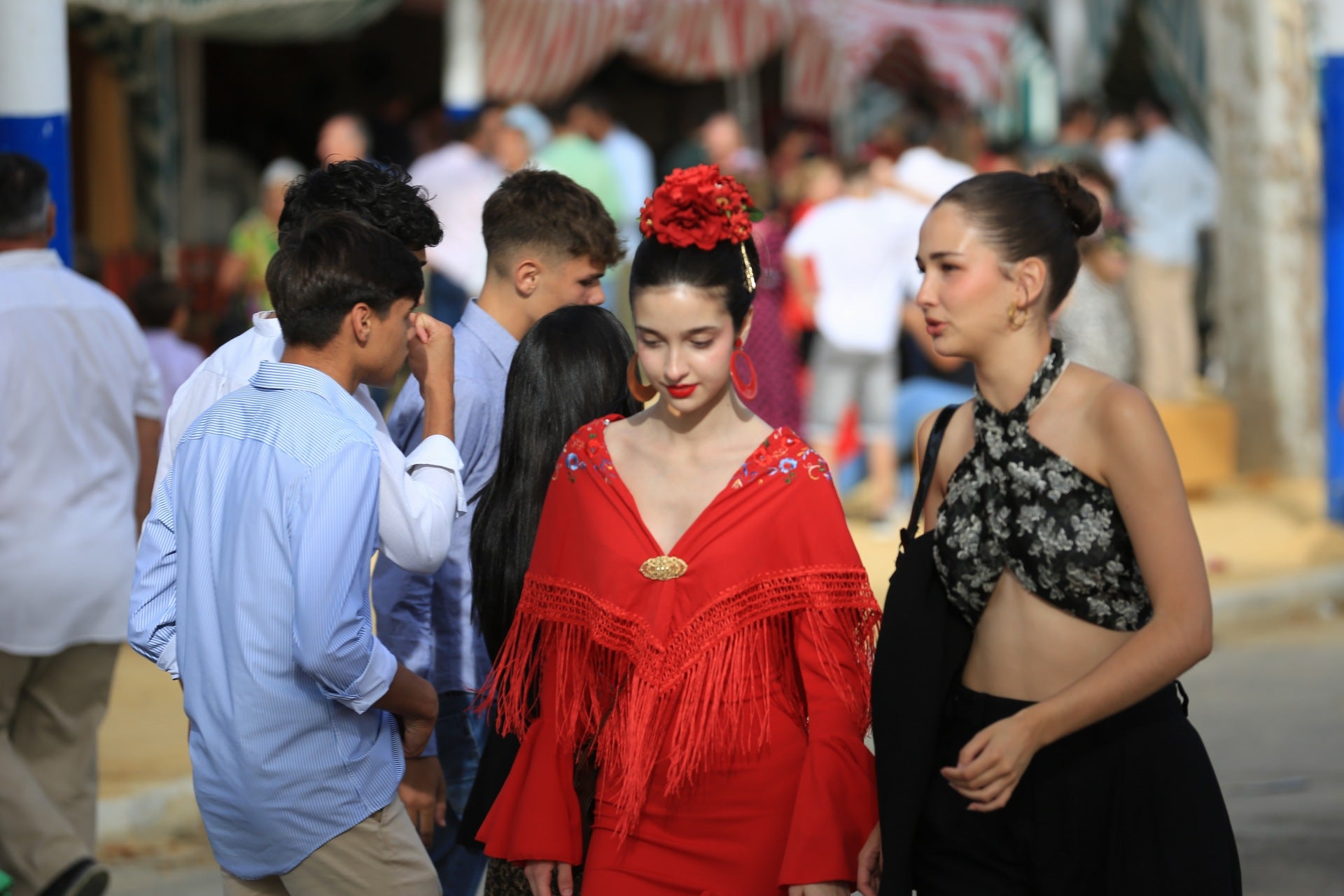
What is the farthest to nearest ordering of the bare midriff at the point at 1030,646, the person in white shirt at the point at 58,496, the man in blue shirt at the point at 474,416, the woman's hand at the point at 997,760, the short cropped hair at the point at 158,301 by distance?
1. the short cropped hair at the point at 158,301
2. the person in white shirt at the point at 58,496
3. the man in blue shirt at the point at 474,416
4. the bare midriff at the point at 1030,646
5. the woman's hand at the point at 997,760

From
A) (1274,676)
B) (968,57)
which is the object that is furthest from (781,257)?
(968,57)

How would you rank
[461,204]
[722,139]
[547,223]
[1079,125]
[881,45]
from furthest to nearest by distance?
[881,45], [1079,125], [722,139], [461,204], [547,223]

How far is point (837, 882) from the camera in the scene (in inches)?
111

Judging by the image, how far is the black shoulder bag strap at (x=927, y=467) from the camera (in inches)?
120

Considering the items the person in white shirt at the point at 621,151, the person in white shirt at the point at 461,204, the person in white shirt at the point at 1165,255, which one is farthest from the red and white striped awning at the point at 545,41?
the person in white shirt at the point at 1165,255

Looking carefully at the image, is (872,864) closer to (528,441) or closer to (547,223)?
(528,441)

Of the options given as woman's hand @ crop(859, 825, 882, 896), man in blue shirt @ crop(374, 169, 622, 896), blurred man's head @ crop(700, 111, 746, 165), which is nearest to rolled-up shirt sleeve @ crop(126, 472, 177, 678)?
man in blue shirt @ crop(374, 169, 622, 896)

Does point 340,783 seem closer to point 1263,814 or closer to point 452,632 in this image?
point 452,632

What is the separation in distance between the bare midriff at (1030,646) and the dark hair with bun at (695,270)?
704 millimetres

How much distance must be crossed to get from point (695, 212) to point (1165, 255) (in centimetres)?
1085

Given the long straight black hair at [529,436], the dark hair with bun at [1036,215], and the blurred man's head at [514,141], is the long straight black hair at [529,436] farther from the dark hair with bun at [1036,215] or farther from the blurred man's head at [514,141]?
the blurred man's head at [514,141]

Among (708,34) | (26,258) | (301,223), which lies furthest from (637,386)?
(708,34)

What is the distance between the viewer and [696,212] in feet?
9.89

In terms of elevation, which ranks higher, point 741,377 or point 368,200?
point 368,200
